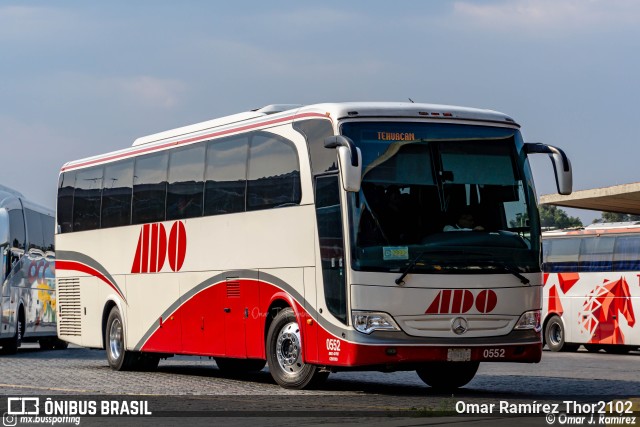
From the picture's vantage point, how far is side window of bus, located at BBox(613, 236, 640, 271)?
33188 millimetres

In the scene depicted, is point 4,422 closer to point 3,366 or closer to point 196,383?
point 196,383

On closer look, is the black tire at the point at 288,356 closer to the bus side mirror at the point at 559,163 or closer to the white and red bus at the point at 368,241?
the white and red bus at the point at 368,241

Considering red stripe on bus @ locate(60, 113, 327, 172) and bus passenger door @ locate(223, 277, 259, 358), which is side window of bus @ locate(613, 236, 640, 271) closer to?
red stripe on bus @ locate(60, 113, 327, 172)

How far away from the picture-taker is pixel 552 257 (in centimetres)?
3700

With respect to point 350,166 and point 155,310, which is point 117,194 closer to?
point 155,310

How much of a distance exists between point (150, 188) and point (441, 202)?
712 centimetres

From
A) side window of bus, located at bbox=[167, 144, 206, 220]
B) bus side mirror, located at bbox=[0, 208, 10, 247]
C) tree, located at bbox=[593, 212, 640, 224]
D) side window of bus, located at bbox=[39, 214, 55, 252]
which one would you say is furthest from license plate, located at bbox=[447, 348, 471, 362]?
tree, located at bbox=[593, 212, 640, 224]

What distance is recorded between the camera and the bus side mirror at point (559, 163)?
16969 millimetres

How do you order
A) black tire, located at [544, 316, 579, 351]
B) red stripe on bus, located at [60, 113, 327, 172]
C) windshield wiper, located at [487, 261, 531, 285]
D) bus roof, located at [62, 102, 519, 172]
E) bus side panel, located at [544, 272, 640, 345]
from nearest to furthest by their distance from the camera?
windshield wiper, located at [487, 261, 531, 285], bus roof, located at [62, 102, 519, 172], red stripe on bus, located at [60, 113, 327, 172], bus side panel, located at [544, 272, 640, 345], black tire, located at [544, 316, 579, 351]

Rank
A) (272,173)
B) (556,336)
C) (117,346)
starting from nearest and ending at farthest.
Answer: (272,173) < (117,346) < (556,336)

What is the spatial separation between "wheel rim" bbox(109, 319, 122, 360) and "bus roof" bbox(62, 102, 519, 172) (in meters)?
3.34

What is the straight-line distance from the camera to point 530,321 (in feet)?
54.9

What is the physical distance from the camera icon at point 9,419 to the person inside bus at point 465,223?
5.91 metres

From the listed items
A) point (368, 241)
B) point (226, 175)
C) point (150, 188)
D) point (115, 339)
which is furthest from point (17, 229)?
point (368, 241)
